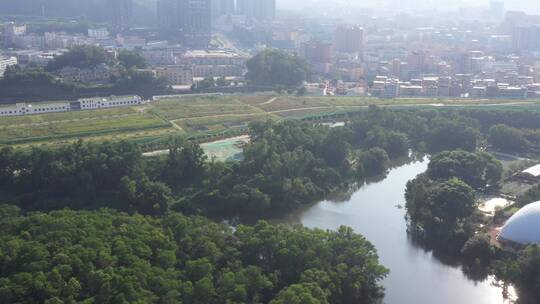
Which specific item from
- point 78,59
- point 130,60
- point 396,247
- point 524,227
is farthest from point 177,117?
point 524,227

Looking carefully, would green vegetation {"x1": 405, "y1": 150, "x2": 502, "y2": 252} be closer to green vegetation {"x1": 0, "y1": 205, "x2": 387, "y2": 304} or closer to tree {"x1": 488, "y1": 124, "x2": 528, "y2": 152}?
green vegetation {"x1": 0, "y1": 205, "x2": 387, "y2": 304}

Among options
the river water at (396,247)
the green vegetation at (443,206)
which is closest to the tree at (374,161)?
the river water at (396,247)

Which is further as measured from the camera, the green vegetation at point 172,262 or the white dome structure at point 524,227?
the white dome structure at point 524,227

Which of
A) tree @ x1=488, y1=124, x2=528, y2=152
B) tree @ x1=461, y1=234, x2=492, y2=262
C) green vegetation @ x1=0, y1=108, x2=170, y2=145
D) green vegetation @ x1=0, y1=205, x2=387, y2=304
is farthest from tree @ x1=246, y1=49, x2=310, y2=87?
green vegetation @ x1=0, y1=205, x2=387, y2=304

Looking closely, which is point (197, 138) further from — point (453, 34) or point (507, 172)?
point (453, 34)

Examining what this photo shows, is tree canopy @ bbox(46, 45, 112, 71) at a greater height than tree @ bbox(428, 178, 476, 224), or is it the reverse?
tree canopy @ bbox(46, 45, 112, 71)

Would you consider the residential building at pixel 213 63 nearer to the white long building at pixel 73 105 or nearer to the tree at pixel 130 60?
the tree at pixel 130 60
